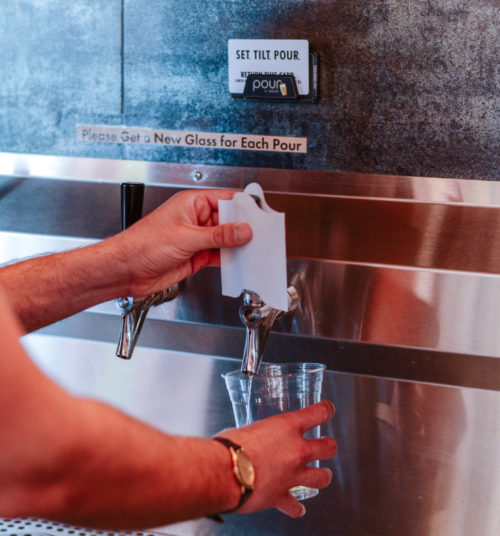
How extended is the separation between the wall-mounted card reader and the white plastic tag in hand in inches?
8.0

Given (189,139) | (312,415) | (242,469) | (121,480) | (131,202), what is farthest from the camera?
(189,139)

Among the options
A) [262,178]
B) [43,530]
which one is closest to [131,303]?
[262,178]

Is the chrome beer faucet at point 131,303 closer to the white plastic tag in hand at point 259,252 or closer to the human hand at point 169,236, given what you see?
the human hand at point 169,236

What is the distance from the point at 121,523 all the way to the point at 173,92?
2.03 ft

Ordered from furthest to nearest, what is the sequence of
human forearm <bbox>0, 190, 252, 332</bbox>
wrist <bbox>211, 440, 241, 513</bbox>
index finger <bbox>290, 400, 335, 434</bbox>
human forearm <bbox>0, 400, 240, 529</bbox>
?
human forearm <bbox>0, 190, 252, 332</bbox>, index finger <bbox>290, 400, 335, 434</bbox>, wrist <bbox>211, 440, 241, 513</bbox>, human forearm <bbox>0, 400, 240, 529</bbox>

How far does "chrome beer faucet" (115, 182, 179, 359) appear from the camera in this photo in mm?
789

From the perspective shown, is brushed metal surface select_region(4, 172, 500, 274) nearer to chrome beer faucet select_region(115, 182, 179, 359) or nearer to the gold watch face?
chrome beer faucet select_region(115, 182, 179, 359)

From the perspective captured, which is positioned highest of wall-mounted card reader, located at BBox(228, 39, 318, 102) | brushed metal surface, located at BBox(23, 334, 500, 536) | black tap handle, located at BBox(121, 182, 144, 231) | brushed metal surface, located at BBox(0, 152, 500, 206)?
wall-mounted card reader, located at BBox(228, 39, 318, 102)

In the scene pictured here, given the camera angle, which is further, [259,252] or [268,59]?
[268,59]

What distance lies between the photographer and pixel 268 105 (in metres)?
0.85

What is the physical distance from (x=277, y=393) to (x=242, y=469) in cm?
20

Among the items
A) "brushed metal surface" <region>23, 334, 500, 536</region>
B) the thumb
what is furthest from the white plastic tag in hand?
"brushed metal surface" <region>23, 334, 500, 536</region>

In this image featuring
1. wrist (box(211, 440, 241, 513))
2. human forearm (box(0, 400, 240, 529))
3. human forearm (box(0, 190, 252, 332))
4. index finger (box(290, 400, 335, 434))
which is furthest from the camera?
human forearm (box(0, 190, 252, 332))

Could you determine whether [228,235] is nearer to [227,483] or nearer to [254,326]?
[254,326]
